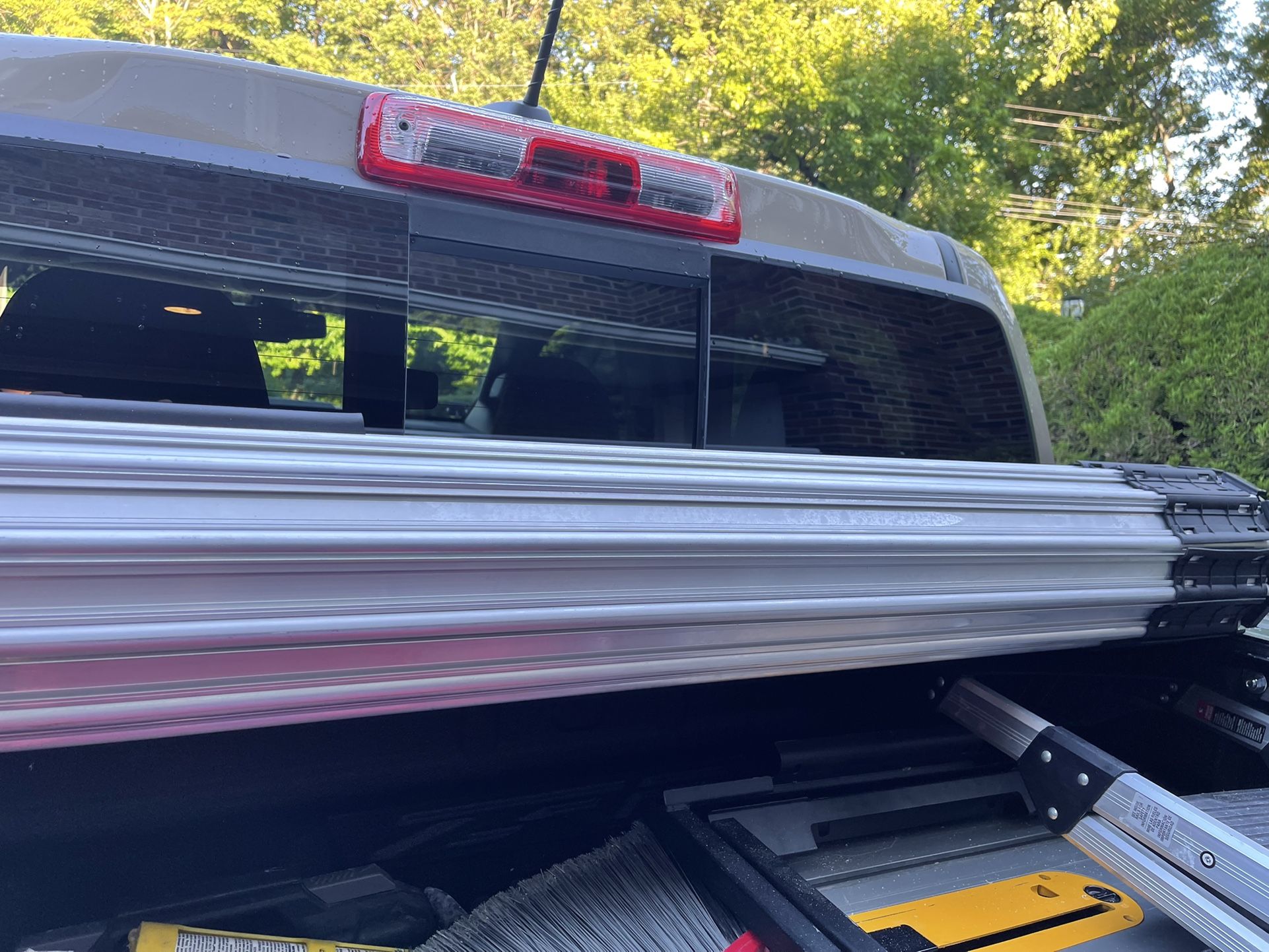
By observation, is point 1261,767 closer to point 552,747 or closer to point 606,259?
point 552,747

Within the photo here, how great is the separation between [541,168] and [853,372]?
3.01 ft

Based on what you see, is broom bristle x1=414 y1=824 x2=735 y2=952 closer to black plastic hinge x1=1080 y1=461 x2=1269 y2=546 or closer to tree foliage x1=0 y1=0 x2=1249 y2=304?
black plastic hinge x1=1080 y1=461 x2=1269 y2=546

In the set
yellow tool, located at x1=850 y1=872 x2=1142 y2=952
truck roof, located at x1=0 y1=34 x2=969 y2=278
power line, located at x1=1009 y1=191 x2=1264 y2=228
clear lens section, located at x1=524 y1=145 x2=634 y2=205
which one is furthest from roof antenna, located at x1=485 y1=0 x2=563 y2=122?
power line, located at x1=1009 y1=191 x2=1264 y2=228

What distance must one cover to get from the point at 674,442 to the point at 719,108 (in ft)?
47.1

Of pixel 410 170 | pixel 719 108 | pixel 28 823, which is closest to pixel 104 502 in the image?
pixel 28 823

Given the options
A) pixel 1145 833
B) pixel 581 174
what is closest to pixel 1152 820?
pixel 1145 833

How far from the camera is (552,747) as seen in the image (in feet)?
5.87

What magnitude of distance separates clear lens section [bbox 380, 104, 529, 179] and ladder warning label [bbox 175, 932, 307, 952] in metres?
1.27

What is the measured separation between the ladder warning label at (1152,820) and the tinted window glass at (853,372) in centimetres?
99

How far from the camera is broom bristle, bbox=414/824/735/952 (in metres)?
1.49

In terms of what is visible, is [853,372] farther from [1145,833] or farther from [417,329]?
[1145,833]

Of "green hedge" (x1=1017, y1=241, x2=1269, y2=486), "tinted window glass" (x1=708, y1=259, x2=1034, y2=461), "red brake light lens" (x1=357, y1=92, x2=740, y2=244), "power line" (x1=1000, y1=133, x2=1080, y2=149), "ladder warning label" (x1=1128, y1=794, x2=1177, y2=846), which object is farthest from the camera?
"power line" (x1=1000, y1=133, x2=1080, y2=149)

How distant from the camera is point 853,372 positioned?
2.26m

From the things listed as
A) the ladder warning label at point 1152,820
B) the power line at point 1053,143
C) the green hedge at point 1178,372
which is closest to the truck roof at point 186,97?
the ladder warning label at point 1152,820
